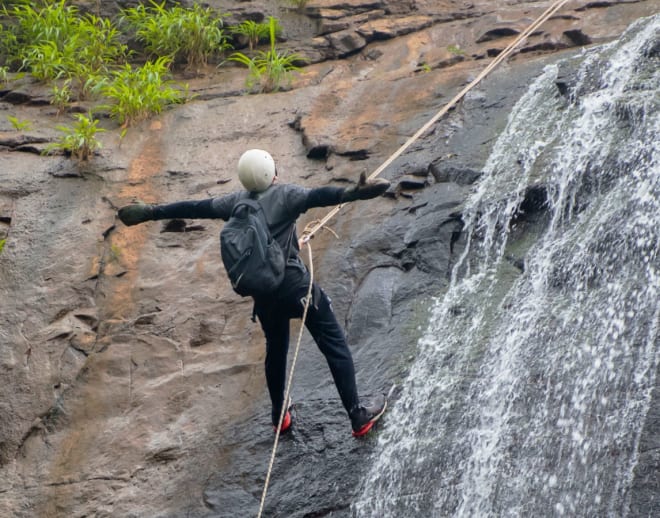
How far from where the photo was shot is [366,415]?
6.52m

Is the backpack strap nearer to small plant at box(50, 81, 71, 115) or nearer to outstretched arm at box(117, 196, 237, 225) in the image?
outstretched arm at box(117, 196, 237, 225)

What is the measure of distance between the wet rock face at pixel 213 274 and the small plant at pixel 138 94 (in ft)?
0.68

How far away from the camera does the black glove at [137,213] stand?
21.6 ft

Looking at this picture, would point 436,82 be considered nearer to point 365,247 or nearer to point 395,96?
point 395,96

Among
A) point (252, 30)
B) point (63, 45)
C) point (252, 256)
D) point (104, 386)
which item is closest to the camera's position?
point (252, 256)

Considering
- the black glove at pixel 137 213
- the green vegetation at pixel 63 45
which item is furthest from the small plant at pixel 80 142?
the black glove at pixel 137 213

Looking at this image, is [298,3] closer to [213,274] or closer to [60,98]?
[60,98]

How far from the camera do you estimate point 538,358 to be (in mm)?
6586

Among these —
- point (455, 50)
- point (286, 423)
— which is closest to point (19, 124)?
point (455, 50)

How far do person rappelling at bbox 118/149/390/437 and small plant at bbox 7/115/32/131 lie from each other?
4301 mm

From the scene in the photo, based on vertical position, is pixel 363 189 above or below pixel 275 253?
above

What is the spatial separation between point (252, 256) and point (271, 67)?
5.85m

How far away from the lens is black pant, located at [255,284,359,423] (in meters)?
6.14

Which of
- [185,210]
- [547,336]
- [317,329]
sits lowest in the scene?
[547,336]
